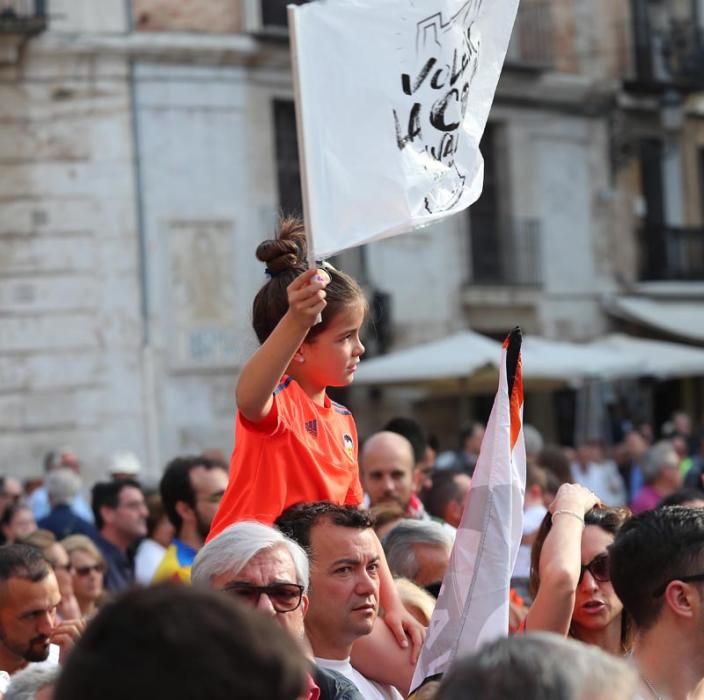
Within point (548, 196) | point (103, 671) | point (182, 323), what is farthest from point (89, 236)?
point (103, 671)

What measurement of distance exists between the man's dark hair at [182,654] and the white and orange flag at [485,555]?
1.95m

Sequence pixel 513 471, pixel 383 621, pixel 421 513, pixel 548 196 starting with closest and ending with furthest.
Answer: pixel 513 471
pixel 383 621
pixel 421 513
pixel 548 196

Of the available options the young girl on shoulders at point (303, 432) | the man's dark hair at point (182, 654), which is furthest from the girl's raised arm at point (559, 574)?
the man's dark hair at point (182, 654)

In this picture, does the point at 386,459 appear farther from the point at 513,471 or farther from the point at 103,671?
the point at 103,671

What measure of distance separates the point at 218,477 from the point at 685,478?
6.61 m

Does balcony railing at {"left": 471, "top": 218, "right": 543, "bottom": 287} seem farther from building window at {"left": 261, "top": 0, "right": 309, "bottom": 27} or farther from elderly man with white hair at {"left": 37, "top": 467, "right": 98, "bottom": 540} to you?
elderly man with white hair at {"left": 37, "top": 467, "right": 98, "bottom": 540}

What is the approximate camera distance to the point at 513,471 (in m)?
4.51

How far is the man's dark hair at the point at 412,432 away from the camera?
9039 mm

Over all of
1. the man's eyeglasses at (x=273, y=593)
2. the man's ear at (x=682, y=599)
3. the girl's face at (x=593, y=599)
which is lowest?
the girl's face at (x=593, y=599)

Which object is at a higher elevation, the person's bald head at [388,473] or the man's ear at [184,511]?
the person's bald head at [388,473]

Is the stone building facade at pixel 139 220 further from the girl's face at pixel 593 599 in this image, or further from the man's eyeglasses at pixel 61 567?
the girl's face at pixel 593 599

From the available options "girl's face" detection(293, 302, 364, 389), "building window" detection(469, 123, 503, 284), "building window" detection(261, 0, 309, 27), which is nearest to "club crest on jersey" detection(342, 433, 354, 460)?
"girl's face" detection(293, 302, 364, 389)

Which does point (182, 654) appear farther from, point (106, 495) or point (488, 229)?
point (488, 229)

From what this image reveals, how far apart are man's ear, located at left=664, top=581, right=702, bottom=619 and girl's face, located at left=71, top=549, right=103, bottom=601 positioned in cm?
435
